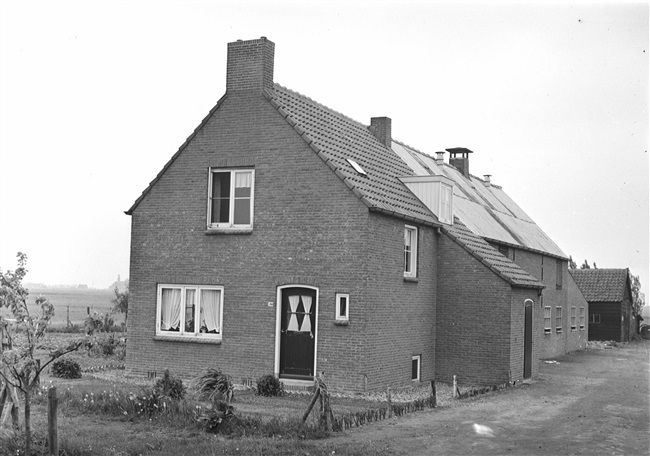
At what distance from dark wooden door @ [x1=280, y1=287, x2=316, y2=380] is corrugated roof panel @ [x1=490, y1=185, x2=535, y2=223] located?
71.4ft

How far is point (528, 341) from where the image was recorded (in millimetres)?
25891

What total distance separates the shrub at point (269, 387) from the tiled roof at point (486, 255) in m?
8.07

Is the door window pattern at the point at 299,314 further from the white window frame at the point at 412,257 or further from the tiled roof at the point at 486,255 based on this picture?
the tiled roof at the point at 486,255

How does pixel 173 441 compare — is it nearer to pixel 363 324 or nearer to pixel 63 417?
pixel 63 417

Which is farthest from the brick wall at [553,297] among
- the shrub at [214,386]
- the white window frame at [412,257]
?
the shrub at [214,386]

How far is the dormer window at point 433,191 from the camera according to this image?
25.0 m

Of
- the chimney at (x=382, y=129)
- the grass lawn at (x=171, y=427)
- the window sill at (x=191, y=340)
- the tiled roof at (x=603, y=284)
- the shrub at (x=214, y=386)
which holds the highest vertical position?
the chimney at (x=382, y=129)

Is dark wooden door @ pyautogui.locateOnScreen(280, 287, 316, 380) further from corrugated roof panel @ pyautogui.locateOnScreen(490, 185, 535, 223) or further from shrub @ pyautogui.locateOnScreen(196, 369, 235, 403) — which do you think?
corrugated roof panel @ pyautogui.locateOnScreen(490, 185, 535, 223)

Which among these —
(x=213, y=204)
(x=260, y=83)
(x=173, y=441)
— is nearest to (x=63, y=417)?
(x=173, y=441)

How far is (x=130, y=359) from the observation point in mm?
23219

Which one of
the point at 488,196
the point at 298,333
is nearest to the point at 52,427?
the point at 298,333

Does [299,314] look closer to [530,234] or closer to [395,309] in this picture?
[395,309]

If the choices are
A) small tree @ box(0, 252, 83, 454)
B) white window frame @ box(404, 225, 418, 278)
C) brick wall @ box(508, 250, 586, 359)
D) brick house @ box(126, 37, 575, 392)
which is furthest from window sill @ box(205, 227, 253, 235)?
brick wall @ box(508, 250, 586, 359)

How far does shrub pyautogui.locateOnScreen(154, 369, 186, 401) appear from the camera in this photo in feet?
52.6
